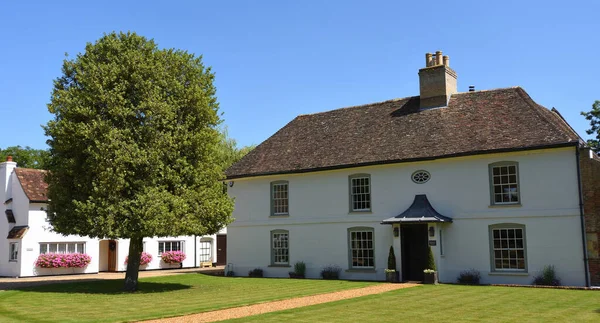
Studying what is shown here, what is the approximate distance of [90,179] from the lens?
786 inches

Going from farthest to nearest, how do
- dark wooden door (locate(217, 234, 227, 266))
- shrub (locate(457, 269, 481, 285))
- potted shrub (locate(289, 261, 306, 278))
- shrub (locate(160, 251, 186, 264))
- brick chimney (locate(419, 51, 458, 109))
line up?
dark wooden door (locate(217, 234, 227, 266))
shrub (locate(160, 251, 186, 264))
potted shrub (locate(289, 261, 306, 278))
brick chimney (locate(419, 51, 458, 109))
shrub (locate(457, 269, 481, 285))

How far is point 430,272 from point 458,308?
782cm

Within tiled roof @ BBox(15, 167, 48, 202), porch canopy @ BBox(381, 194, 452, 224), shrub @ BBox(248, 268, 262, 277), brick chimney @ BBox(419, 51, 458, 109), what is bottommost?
shrub @ BBox(248, 268, 262, 277)

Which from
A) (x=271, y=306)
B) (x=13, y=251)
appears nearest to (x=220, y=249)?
(x=13, y=251)

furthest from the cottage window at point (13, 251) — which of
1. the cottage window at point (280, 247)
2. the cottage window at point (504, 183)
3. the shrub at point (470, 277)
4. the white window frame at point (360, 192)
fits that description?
the cottage window at point (504, 183)

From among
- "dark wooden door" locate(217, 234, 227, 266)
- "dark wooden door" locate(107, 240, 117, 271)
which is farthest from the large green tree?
"dark wooden door" locate(217, 234, 227, 266)

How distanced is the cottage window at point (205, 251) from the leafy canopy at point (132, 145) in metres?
16.7

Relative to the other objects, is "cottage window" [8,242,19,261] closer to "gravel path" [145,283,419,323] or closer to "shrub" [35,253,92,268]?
"shrub" [35,253,92,268]

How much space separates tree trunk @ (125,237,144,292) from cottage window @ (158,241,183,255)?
1447 cm

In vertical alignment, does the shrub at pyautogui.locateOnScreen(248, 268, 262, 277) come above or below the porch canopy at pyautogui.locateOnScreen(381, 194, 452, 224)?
below

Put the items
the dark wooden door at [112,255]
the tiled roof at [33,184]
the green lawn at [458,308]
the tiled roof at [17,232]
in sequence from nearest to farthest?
the green lawn at [458,308]
the tiled roof at [17,232]
the tiled roof at [33,184]
the dark wooden door at [112,255]

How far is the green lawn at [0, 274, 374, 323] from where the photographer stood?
14.0 m

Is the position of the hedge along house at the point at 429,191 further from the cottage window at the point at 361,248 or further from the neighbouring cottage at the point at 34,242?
the neighbouring cottage at the point at 34,242

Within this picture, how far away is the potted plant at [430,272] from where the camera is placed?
2181cm
